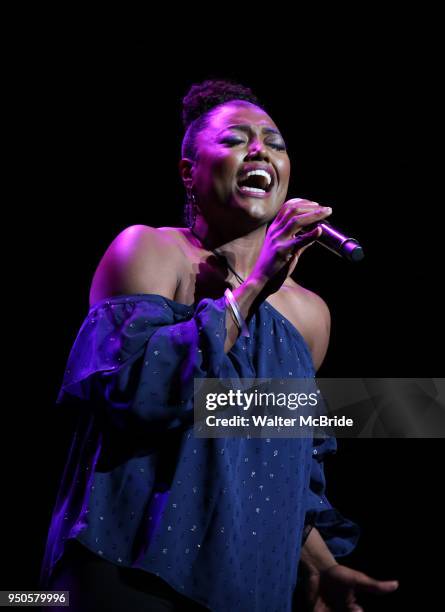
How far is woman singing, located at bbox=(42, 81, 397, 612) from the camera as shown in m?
1.30

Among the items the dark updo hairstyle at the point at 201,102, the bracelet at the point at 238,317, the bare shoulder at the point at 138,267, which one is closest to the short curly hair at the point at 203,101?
the dark updo hairstyle at the point at 201,102

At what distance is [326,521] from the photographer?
5.68 ft

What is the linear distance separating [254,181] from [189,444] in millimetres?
653

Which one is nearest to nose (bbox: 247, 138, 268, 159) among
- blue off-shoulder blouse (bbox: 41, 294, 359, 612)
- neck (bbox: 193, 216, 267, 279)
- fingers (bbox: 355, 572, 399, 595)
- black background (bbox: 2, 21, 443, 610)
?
neck (bbox: 193, 216, 267, 279)

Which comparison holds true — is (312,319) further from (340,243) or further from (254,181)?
(340,243)

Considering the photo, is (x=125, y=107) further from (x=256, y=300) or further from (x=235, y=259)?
(x=256, y=300)

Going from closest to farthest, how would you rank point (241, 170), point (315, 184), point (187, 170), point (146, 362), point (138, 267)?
point (146, 362) → point (138, 267) → point (241, 170) → point (187, 170) → point (315, 184)

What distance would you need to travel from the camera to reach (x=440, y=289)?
242 centimetres

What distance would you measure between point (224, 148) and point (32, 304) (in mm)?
838

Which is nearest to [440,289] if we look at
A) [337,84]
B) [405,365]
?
[405,365]

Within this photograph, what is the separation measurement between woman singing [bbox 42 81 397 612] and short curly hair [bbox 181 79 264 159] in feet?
0.44

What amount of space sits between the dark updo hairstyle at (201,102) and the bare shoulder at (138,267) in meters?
0.30

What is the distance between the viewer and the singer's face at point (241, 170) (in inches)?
65.4

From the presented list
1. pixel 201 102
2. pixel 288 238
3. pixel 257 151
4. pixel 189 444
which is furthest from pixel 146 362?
pixel 201 102
